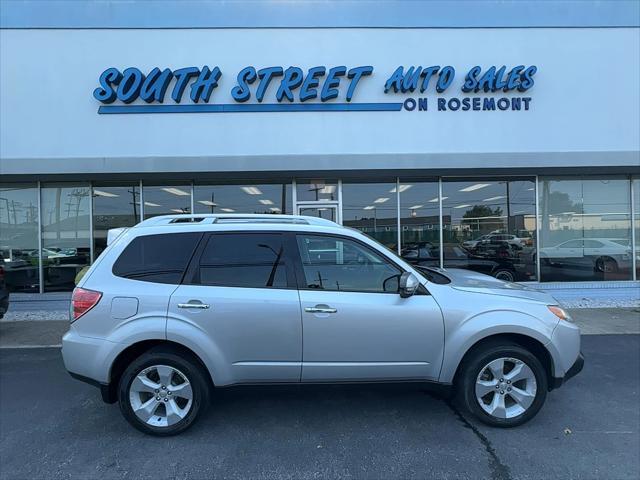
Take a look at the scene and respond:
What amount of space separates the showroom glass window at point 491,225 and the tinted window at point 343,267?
7.06 metres

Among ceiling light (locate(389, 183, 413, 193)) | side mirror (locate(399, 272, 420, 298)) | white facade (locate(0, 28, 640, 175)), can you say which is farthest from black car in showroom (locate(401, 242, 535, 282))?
side mirror (locate(399, 272, 420, 298))

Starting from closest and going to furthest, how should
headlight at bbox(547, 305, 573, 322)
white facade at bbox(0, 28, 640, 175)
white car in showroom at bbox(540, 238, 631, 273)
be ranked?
headlight at bbox(547, 305, 573, 322), white facade at bbox(0, 28, 640, 175), white car in showroom at bbox(540, 238, 631, 273)

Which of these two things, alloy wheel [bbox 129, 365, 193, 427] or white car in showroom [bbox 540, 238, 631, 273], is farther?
white car in showroom [bbox 540, 238, 631, 273]

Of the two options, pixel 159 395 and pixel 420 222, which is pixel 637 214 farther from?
pixel 159 395

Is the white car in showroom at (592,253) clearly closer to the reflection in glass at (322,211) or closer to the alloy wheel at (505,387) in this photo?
the reflection in glass at (322,211)

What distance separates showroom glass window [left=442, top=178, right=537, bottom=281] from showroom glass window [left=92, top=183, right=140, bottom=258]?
7299mm

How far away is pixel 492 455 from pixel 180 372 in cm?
258

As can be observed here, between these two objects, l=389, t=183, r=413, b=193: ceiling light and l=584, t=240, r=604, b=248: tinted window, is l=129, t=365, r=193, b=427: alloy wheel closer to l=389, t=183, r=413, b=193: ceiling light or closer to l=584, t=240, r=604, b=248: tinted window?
l=389, t=183, r=413, b=193: ceiling light

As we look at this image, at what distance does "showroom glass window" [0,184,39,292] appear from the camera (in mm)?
10195

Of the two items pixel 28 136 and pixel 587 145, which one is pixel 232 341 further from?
pixel 587 145

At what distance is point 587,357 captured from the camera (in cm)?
594

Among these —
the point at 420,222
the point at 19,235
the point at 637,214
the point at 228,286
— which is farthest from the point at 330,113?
the point at 637,214

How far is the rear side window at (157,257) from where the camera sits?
150 inches

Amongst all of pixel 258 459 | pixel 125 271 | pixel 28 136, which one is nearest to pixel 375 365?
pixel 258 459
